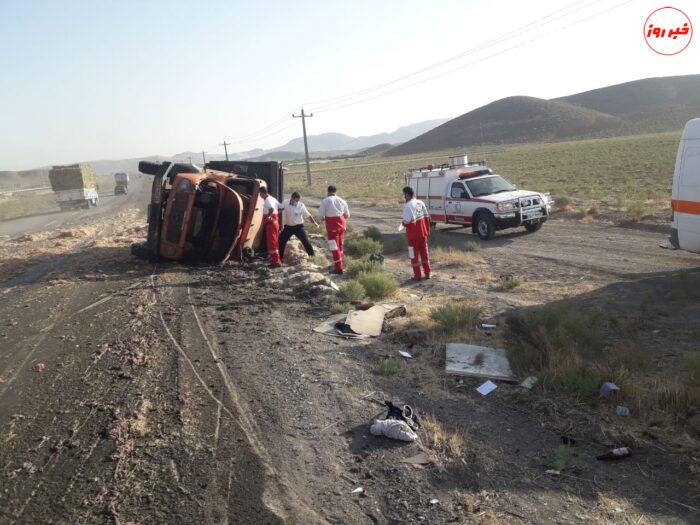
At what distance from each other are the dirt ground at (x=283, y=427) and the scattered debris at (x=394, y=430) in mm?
96

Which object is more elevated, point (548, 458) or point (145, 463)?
point (145, 463)

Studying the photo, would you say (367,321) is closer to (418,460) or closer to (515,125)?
(418,460)

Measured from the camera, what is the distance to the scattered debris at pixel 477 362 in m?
5.78

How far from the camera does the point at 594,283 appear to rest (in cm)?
959

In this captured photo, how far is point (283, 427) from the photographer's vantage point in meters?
4.64

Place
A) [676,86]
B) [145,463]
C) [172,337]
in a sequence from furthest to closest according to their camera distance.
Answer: [676,86], [172,337], [145,463]

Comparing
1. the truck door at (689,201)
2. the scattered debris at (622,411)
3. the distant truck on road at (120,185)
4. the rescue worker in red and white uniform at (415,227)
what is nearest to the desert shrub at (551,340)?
the scattered debris at (622,411)

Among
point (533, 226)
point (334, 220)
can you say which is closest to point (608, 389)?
point (334, 220)

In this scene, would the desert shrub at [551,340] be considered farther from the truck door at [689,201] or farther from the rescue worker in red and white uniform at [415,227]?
the rescue worker in red and white uniform at [415,227]

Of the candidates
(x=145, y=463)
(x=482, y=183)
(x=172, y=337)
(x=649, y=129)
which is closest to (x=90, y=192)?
(x=482, y=183)

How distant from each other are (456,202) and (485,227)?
1.53 metres

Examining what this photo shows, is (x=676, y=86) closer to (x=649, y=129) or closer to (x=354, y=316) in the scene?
(x=649, y=129)

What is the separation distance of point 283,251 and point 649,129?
340 feet

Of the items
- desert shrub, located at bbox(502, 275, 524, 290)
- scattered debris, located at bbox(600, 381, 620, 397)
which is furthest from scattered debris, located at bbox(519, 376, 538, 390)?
desert shrub, located at bbox(502, 275, 524, 290)
